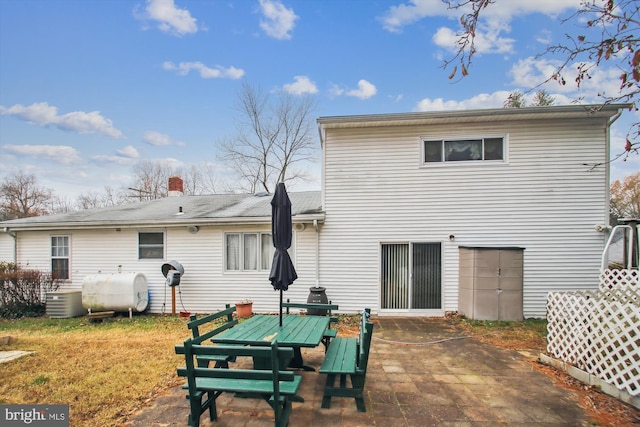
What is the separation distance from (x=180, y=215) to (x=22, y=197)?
84.7 ft

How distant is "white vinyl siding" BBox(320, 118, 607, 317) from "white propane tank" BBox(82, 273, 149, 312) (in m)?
5.59

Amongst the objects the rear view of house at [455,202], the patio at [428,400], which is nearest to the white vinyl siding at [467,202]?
the rear view of house at [455,202]

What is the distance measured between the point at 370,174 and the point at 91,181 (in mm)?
25728

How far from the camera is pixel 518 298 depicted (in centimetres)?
Answer: 764

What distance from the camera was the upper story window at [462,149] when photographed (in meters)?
8.51

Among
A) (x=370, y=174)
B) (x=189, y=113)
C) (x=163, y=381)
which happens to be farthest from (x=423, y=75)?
(x=189, y=113)

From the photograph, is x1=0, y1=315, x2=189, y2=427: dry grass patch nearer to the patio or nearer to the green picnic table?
the patio

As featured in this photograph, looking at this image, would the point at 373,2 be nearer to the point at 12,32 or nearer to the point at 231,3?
the point at 231,3

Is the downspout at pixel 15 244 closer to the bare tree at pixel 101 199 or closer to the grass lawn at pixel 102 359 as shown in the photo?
the grass lawn at pixel 102 359

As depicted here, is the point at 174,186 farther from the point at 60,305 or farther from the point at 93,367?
the point at 93,367

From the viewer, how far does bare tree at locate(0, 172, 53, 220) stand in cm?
2422

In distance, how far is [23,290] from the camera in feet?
30.3

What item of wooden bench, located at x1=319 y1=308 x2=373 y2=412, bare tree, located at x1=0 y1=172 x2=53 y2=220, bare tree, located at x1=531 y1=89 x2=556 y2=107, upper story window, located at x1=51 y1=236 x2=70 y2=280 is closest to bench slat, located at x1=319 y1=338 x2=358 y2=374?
wooden bench, located at x1=319 y1=308 x2=373 y2=412

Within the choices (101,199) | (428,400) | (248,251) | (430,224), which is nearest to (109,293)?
(248,251)
